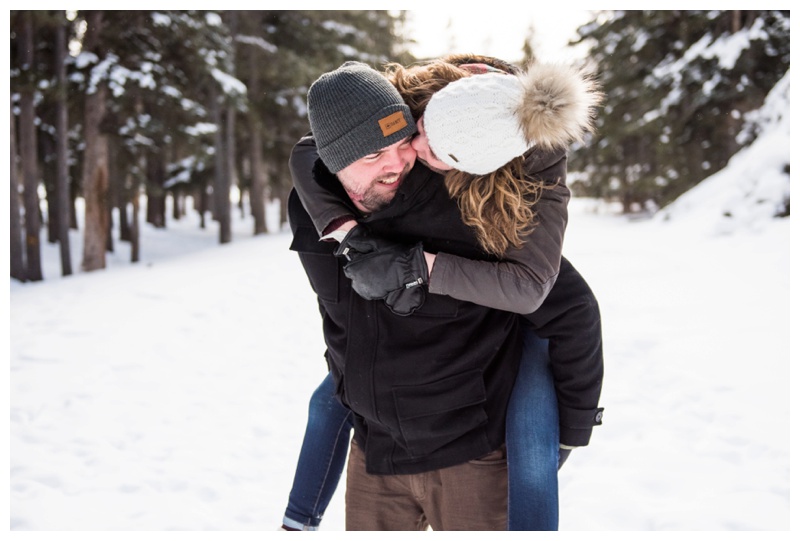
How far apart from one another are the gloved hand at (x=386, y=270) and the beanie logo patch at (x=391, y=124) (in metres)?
A: 0.30

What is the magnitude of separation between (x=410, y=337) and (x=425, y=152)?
0.55 m

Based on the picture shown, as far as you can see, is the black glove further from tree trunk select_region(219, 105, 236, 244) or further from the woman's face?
tree trunk select_region(219, 105, 236, 244)

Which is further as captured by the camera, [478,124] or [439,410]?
[439,410]

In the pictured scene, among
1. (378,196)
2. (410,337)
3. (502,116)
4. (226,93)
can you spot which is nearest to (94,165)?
(226,93)

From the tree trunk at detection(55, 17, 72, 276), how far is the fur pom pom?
1270 cm

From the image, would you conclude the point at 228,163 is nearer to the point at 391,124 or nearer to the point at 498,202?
the point at 391,124

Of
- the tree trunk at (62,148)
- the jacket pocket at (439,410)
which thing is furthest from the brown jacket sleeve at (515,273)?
the tree trunk at (62,148)

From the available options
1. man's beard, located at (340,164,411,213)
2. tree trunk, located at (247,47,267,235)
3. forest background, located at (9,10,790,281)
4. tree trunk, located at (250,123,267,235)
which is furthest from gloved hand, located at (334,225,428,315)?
tree trunk, located at (250,123,267,235)

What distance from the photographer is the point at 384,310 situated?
166 cm

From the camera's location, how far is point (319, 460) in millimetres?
2125

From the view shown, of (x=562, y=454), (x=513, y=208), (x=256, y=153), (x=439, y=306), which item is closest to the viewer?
(x=513, y=208)

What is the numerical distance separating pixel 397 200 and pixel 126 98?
41.6ft

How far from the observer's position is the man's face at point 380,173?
5.42 feet

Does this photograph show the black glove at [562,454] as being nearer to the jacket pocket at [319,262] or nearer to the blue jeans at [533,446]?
the blue jeans at [533,446]
